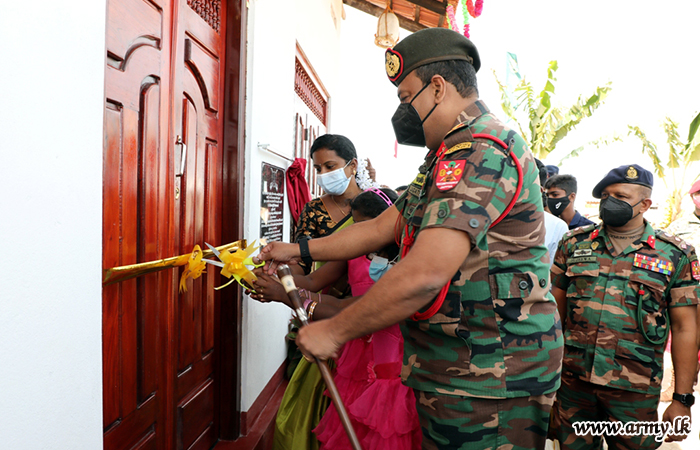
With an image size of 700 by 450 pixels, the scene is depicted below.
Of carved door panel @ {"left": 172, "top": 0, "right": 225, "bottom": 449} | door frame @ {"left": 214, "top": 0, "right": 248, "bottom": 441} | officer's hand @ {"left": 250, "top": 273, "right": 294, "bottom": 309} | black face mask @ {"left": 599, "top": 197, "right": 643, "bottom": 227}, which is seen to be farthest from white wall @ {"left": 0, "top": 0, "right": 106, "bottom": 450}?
black face mask @ {"left": 599, "top": 197, "right": 643, "bottom": 227}

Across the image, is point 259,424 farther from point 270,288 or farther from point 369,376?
point 270,288

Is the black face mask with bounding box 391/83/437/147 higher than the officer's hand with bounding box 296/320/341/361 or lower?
higher

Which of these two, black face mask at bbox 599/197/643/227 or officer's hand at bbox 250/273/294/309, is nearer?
officer's hand at bbox 250/273/294/309

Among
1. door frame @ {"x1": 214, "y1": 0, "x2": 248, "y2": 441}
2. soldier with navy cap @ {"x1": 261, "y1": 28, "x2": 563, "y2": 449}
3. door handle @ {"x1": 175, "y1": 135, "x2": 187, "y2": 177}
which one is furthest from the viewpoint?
door frame @ {"x1": 214, "y1": 0, "x2": 248, "y2": 441}

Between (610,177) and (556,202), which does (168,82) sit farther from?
(556,202)

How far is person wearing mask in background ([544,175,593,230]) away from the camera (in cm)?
383

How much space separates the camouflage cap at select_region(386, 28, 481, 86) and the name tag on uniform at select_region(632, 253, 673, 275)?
1502mm

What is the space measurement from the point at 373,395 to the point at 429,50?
54.1 inches

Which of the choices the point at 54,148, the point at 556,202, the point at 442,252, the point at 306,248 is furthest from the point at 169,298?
the point at 556,202

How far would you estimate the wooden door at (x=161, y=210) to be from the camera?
1.61 m

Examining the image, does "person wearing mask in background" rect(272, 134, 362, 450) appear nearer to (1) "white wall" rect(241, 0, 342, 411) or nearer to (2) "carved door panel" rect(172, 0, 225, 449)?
(1) "white wall" rect(241, 0, 342, 411)

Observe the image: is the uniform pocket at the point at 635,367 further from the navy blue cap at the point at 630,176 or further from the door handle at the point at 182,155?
the door handle at the point at 182,155

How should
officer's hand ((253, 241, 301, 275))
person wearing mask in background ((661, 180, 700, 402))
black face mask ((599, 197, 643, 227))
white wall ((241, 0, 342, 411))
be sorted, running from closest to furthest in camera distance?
officer's hand ((253, 241, 301, 275))
black face mask ((599, 197, 643, 227))
white wall ((241, 0, 342, 411))
person wearing mask in background ((661, 180, 700, 402))

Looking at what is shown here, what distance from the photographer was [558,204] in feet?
12.6
